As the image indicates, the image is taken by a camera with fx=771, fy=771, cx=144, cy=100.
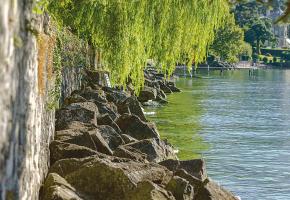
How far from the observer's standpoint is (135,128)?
2128cm

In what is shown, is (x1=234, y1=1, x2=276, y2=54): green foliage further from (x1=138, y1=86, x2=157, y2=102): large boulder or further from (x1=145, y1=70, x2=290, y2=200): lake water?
(x1=138, y1=86, x2=157, y2=102): large boulder

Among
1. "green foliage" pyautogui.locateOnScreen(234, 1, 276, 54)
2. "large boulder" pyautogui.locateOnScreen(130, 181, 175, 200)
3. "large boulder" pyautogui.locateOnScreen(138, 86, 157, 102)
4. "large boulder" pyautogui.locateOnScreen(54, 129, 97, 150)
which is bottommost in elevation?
"large boulder" pyautogui.locateOnScreen(138, 86, 157, 102)

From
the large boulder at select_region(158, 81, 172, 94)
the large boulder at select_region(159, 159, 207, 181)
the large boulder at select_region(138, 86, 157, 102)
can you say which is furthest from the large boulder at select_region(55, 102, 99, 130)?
the large boulder at select_region(158, 81, 172, 94)

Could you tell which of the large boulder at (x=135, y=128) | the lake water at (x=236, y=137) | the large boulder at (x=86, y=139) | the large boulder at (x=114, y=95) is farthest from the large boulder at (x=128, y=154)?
the large boulder at (x=114, y=95)

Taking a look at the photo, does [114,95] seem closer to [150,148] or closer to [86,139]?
[150,148]

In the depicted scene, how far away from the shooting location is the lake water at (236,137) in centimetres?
2002

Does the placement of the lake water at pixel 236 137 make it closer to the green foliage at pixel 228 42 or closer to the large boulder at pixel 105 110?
the large boulder at pixel 105 110

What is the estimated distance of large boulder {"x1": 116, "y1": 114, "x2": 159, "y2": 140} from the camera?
69.3 feet

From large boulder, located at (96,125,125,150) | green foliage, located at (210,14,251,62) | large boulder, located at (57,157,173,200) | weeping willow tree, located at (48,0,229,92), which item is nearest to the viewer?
large boulder, located at (57,157,173,200)

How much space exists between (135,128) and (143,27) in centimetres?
393

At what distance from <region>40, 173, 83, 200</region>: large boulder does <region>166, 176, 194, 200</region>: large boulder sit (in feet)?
6.58

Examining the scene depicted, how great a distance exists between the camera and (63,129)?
687 inches

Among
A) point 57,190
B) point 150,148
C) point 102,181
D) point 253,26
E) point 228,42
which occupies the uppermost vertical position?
point 253,26

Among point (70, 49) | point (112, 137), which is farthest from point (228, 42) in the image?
point (112, 137)
